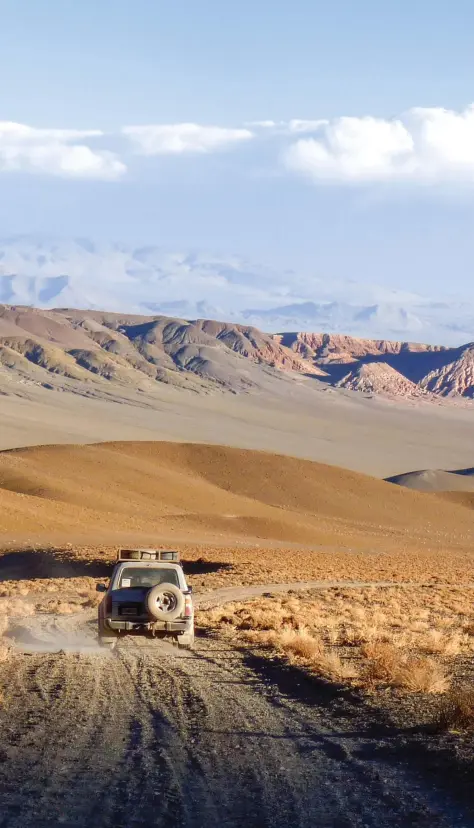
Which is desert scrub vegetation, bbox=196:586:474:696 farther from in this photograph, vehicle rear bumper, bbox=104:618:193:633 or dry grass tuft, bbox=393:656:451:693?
vehicle rear bumper, bbox=104:618:193:633

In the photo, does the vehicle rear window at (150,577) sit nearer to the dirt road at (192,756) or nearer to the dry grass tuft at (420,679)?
the dirt road at (192,756)

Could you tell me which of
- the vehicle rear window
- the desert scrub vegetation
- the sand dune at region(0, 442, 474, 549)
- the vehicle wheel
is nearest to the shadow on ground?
the desert scrub vegetation

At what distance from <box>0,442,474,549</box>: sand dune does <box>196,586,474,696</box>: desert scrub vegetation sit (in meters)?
22.9

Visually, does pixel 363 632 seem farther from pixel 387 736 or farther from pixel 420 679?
pixel 387 736

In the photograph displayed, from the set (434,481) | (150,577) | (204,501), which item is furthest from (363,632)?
(434,481)

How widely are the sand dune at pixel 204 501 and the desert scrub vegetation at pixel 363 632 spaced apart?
22.9 m

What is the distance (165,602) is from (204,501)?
187 feet

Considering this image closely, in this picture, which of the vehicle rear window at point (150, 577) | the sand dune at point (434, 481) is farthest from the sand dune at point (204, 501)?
the sand dune at point (434, 481)

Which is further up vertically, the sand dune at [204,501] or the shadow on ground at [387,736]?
the shadow on ground at [387,736]

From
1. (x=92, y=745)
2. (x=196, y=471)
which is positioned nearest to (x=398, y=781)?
(x=92, y=745)

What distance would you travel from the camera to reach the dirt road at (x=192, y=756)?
6.82 meters

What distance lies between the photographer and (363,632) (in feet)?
57.7

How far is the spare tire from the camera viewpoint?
A: 1527cm

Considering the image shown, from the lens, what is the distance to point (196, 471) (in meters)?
83.7
